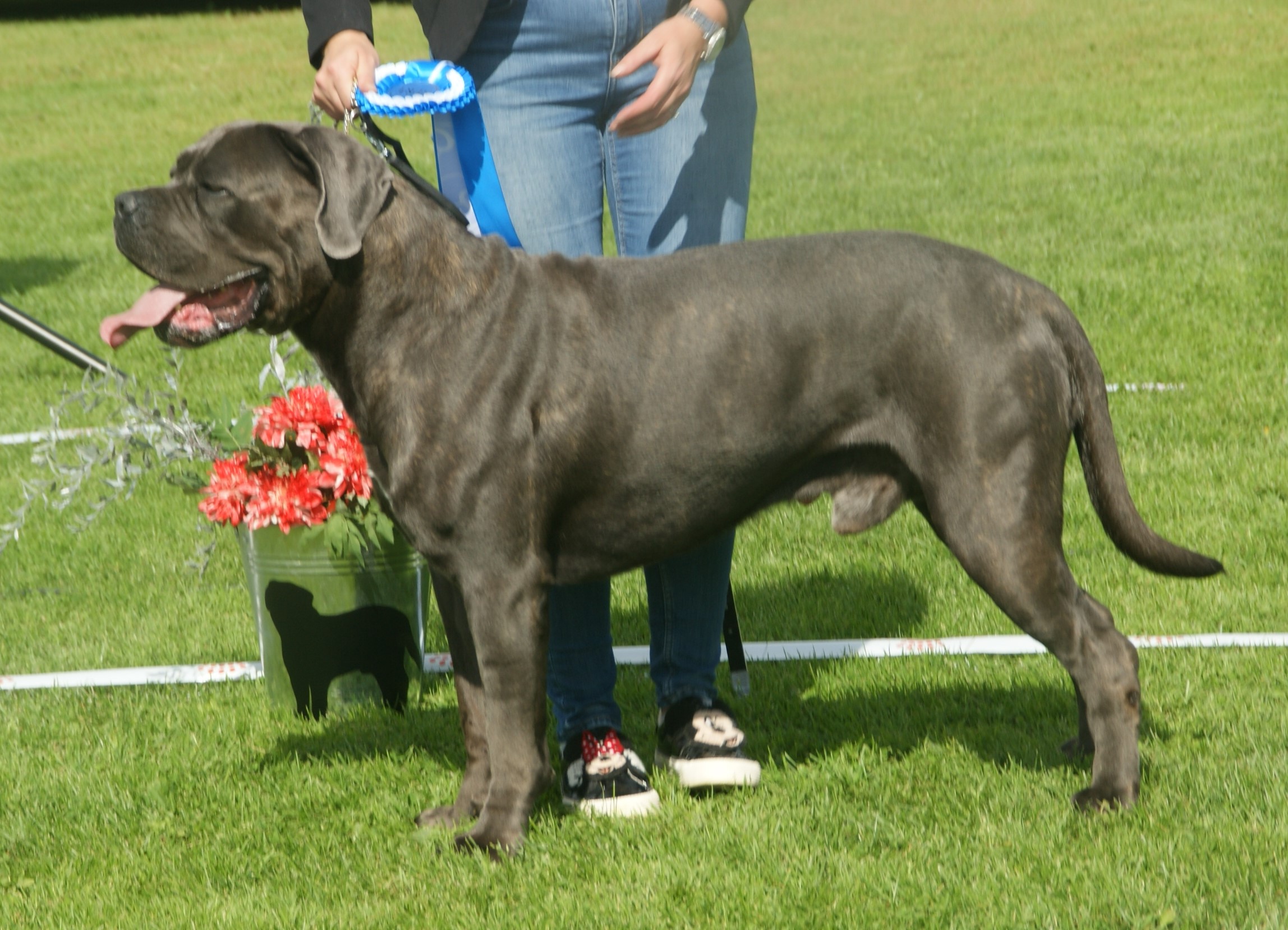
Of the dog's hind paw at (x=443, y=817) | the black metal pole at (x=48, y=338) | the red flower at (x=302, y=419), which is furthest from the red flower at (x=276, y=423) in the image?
the dog's hind paw at (x=443, y=817)

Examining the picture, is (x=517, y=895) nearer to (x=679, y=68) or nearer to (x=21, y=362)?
(x=679, y=68)

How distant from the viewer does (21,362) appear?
9062 mm

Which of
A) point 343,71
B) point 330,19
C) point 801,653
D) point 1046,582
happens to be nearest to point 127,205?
point 343,71

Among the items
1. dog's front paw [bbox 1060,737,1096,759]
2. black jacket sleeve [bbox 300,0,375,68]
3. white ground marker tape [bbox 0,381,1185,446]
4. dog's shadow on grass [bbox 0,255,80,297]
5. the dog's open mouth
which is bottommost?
dog's shadow on grass [bbox 0,255,80,297]

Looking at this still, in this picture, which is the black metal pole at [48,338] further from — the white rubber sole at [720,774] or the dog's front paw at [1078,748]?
the dog's front paw at [1078,748]

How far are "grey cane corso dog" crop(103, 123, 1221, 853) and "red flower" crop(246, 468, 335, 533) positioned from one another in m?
0.86

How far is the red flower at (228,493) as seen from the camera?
409 centimetres

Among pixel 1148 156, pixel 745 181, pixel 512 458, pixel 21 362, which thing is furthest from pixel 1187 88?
pixel 512 458

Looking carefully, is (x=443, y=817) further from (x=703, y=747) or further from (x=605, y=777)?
(x=703, y=747)

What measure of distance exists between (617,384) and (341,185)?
0.76 m

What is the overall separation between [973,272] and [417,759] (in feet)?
6.82

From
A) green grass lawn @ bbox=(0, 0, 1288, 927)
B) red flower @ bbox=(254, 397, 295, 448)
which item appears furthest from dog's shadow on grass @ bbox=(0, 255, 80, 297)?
red flower @ bbox=(254, 397, 295, 448)

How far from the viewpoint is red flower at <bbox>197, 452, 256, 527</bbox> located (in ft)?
13.4

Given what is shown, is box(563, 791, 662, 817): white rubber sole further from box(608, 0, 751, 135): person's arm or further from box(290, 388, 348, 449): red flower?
box(608, 0, 751, 135): person's arm
